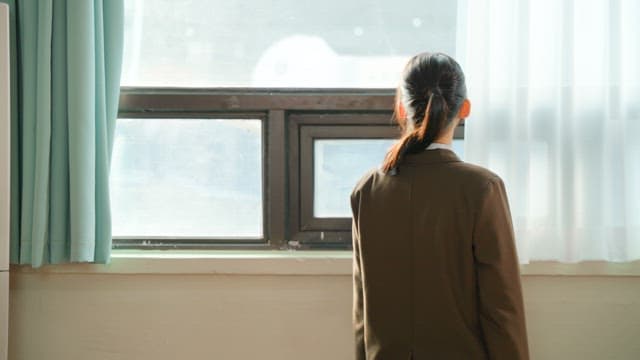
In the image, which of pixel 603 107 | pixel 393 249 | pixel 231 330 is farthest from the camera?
pixel 231 330

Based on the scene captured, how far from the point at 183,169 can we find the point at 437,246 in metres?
1.06

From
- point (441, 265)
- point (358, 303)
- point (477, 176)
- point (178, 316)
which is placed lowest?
point (178, 316)

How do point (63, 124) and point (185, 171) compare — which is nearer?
point (63, 124)

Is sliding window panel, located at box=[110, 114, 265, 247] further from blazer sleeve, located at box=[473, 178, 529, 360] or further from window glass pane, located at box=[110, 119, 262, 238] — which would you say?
blazer sleeve, located at box=[473, 178, 529, 360]

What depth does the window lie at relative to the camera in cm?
216

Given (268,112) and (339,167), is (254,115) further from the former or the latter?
(339,167)

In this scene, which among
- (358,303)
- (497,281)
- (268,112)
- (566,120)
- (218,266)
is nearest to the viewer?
(497,281)

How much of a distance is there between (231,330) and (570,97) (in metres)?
1.24

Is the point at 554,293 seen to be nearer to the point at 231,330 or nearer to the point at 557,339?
the point at 557,339

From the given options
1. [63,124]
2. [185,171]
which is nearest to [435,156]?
[185,171]

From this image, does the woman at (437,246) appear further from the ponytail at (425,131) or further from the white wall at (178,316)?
the white wall at (178,316)

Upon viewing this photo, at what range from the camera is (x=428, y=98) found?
142cm

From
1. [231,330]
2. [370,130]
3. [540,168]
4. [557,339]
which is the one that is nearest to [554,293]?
[557,339]

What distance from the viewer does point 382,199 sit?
1467 mm
